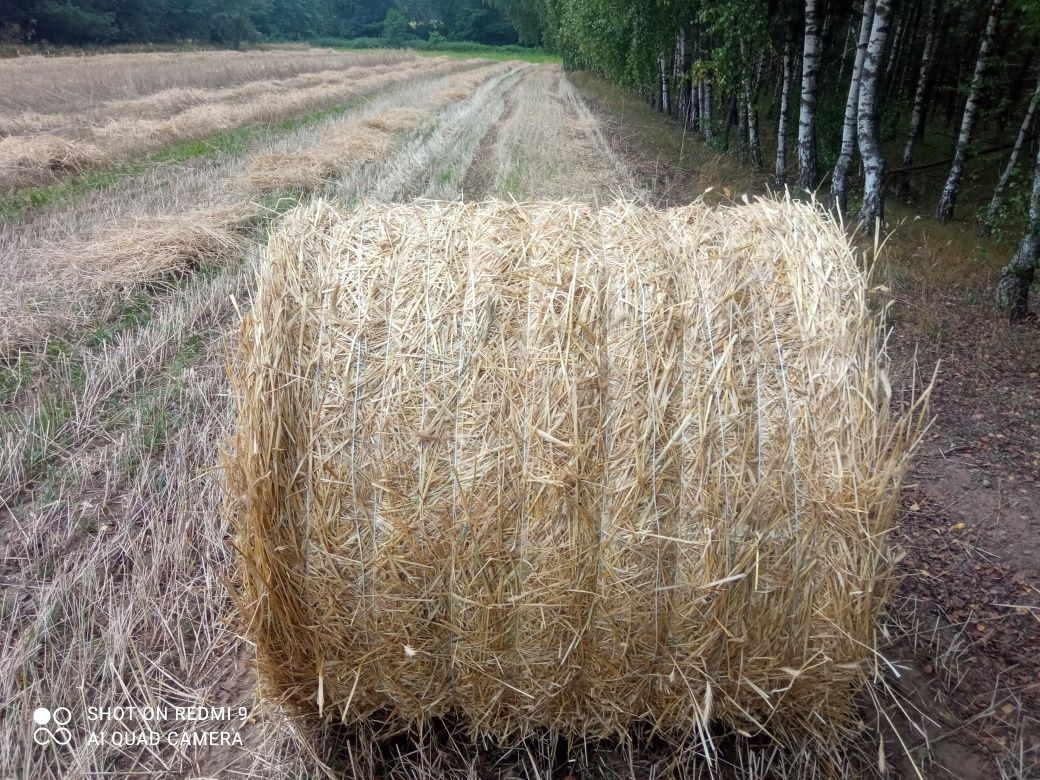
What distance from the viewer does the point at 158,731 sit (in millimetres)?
2672

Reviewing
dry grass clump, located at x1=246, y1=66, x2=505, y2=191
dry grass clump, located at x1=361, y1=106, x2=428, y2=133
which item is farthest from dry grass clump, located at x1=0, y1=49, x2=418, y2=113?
dry grass clump, located at x1=246, y1=66, x2=505, y2=191

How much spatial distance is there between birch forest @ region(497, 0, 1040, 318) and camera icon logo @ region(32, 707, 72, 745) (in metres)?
5.34

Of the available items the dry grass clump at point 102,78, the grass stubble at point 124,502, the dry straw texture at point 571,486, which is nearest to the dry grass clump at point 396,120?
the dry grass clump at point 102,78

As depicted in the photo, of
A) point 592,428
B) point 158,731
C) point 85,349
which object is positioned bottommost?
point 158,731

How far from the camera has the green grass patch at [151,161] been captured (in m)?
8.66

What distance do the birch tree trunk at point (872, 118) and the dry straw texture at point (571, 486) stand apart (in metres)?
6.24

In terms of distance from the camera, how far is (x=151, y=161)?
1125cm

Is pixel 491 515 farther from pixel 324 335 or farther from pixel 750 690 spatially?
pixel 750 690

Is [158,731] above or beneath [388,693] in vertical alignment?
beneath

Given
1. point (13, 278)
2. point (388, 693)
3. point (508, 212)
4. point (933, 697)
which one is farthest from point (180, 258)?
point (933, 697)

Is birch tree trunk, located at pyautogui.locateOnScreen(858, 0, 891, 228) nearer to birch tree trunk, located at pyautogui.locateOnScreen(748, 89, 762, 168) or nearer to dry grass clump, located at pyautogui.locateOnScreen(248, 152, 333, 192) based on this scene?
birch tree trunk, located at pyautogui.locateOnScreen(748, 89, 762, 168)

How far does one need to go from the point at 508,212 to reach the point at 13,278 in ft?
18.7

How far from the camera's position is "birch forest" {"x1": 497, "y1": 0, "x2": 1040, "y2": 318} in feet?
26.5

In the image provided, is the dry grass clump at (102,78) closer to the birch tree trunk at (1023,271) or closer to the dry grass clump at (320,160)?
the dry grass clump at (320,160)
